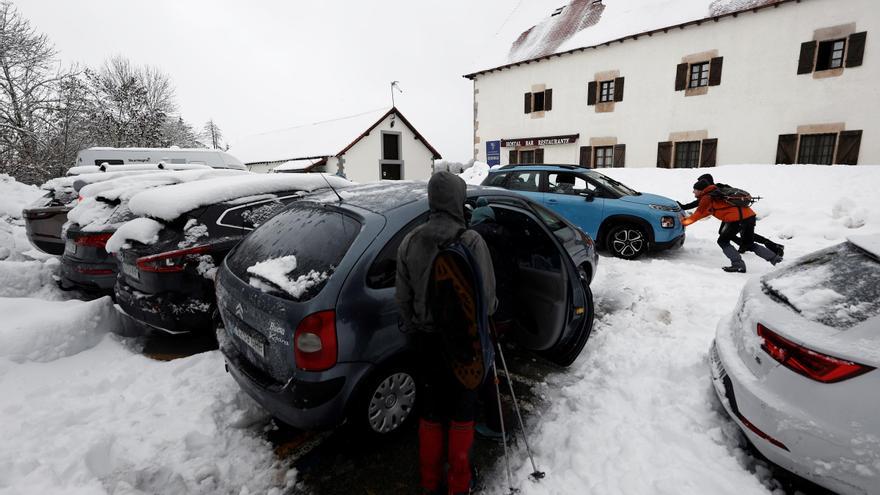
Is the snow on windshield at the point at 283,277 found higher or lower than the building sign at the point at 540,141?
lower

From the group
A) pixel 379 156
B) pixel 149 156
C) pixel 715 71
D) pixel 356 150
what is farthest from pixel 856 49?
pixel 149 156

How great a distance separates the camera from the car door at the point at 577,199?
7.78 metres

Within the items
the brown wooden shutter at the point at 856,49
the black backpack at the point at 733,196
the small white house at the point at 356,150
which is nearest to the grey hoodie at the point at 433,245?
the black backpack at the point at 733,196

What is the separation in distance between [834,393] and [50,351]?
5.72m

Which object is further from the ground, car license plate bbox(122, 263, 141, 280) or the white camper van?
the white camper van

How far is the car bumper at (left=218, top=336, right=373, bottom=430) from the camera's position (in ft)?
7.71

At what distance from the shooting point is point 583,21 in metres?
21.2

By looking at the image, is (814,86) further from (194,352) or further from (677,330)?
(194,352)

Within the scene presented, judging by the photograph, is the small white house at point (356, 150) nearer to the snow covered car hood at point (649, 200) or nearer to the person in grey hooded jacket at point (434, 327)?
the snow covered car hood at point (649, 200)

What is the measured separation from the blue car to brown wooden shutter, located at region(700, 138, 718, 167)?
1186cm

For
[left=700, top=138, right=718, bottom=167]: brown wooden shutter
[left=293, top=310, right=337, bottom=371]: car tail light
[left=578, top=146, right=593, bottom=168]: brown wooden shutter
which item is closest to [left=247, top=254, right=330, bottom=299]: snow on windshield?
[left=293, top=310, right=337, bottom=371]: car tail light

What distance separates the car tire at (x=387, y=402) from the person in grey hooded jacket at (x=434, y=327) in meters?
0.40

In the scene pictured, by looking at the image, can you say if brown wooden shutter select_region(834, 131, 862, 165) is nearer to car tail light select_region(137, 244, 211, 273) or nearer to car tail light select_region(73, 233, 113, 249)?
car tail light select_region(137, 244, 211, 273)

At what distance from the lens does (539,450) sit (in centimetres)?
275
